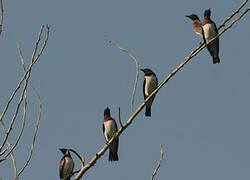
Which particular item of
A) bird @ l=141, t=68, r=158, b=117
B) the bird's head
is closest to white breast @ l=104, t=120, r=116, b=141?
bird @ l=141, t=68, r=158, b=117

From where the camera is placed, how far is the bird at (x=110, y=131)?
10453mm

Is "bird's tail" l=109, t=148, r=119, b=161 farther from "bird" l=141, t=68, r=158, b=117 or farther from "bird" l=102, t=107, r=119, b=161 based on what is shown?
"bird" l=141, t=68, r=158, b=117

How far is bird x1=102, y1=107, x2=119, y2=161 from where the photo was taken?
10.5 metres

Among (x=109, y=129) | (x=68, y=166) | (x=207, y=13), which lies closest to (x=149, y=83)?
(x=109, y=129)

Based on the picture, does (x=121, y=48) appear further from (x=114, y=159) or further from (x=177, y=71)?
(x=114, y=159)

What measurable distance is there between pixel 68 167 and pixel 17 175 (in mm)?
7562

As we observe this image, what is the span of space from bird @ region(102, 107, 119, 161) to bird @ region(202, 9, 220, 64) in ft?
7.60

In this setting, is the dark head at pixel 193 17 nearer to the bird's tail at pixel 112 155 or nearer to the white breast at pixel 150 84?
the white breast at pixel 150 84

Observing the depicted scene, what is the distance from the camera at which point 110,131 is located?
10.4m

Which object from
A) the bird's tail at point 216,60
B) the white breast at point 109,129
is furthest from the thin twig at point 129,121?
the bird's tail at point 216,60

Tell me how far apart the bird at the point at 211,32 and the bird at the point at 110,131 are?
2.32 m

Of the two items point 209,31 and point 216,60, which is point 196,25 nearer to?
point 209,31

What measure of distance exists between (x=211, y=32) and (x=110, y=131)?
2.62m

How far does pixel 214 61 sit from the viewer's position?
35.8ft
